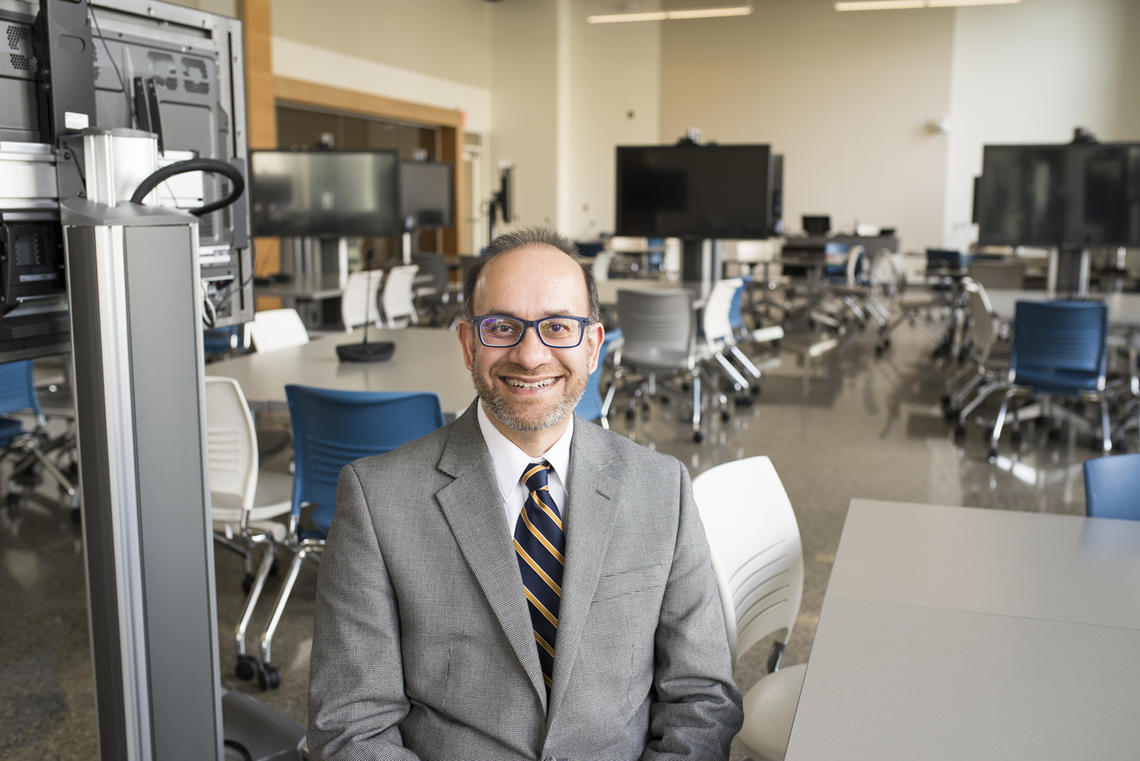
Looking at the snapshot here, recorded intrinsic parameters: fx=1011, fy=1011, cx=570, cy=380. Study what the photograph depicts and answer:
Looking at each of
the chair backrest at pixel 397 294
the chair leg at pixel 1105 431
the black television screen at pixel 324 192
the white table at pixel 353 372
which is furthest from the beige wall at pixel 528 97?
the white table at pixel 353 372

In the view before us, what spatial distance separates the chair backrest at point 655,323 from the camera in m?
5.91

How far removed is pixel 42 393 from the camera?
21.9ft

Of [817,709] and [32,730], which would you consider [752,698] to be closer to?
[817,709]

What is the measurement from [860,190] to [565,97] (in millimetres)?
4934

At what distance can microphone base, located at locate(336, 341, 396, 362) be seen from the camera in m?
3.84

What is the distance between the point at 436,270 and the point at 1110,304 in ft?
18.5

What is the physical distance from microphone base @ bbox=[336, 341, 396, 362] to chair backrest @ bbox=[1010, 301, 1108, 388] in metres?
3.43

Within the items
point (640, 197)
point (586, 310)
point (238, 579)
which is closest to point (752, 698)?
point (586, 310)

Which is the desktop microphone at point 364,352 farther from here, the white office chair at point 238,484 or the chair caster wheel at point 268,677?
the chair caster wheel at point 268,677

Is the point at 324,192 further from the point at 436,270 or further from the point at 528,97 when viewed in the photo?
the point at 528,97

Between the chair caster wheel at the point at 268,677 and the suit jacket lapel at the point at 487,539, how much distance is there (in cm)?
170

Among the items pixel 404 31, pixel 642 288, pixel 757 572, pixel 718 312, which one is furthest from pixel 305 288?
pixel 404 31

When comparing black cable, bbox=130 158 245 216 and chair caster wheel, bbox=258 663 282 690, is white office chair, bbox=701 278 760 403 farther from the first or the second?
black cable, bbox=130 158 245 216

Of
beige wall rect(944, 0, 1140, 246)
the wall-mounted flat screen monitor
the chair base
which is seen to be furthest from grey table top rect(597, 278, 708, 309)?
beige wall rect(944, 0, 1140, 246)
